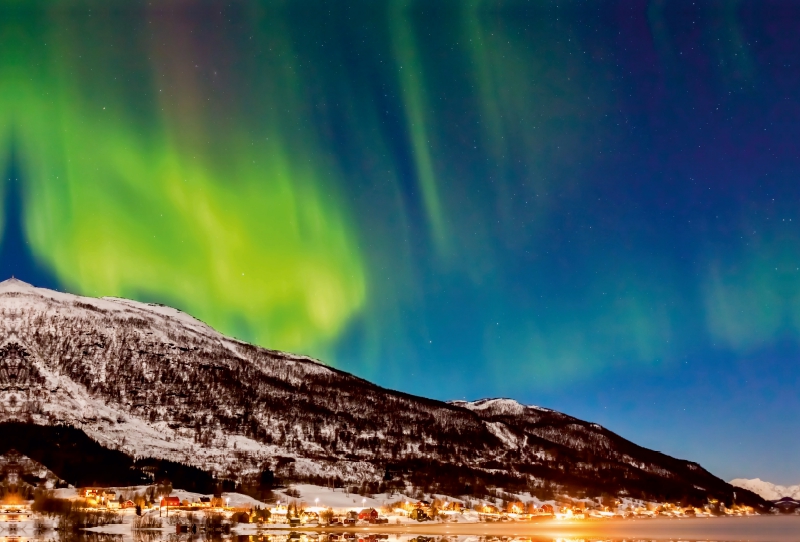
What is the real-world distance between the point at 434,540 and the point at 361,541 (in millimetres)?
13708

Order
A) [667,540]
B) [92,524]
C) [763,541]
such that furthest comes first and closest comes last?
[92,524] → [763,541] → [667,540]

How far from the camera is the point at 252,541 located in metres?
128

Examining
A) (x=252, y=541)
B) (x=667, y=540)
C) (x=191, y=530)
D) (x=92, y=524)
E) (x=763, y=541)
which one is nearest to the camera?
(x=252, y=541)

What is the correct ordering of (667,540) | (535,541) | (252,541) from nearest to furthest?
1. (252,541)
2. (535,541)
3. (667,540)

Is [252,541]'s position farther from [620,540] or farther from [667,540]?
[667,540]

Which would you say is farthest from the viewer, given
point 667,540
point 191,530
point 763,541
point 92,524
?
point 92,524

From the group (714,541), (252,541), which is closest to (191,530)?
(252,541)

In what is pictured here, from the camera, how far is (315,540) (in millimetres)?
129875

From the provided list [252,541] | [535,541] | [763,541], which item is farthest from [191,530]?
[763,541]

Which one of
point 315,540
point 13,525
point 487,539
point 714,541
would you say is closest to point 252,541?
point 315,540

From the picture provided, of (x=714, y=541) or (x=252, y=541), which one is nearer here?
(x=252, y=541)

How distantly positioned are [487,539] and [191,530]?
68.9m

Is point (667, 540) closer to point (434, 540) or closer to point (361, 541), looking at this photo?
point (434, 540)

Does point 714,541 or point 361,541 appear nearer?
point 361,541
